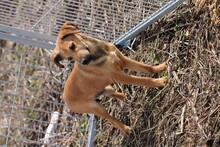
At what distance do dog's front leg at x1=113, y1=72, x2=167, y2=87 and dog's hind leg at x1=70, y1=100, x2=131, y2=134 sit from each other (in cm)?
41

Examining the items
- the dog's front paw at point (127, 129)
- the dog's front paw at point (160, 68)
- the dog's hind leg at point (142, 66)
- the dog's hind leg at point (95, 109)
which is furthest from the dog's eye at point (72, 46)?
the dog's front paw at point (127, 129)

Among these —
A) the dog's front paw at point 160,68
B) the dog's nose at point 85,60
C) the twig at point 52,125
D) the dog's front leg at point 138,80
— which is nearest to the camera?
the dog's nose at point 85,60

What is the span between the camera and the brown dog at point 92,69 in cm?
429

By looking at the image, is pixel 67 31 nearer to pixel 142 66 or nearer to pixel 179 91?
pixel 142 66

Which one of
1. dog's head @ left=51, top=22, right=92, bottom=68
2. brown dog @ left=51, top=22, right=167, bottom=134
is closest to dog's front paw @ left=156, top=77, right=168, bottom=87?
brown dog @ left=51, top=22, right=167, bottom=134

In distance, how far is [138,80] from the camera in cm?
466

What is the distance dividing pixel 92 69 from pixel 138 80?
1.34 ft

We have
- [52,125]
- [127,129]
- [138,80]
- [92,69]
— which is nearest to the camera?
[92,69]

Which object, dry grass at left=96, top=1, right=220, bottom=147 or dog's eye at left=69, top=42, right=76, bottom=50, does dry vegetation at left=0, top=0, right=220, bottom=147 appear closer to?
dry grass at left=96, top=1, right=220, bottom=147

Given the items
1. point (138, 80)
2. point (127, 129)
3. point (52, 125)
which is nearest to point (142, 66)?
point (138, 80)

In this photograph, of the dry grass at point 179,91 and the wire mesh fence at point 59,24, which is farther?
the wire mesh fence at point 59,24

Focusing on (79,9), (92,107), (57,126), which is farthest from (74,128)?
(79,9)

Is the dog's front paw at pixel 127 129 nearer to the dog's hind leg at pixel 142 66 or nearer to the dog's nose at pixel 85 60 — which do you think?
the dog's hind leg at pixel 142 66

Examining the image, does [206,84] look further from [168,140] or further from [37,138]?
[37,138]
